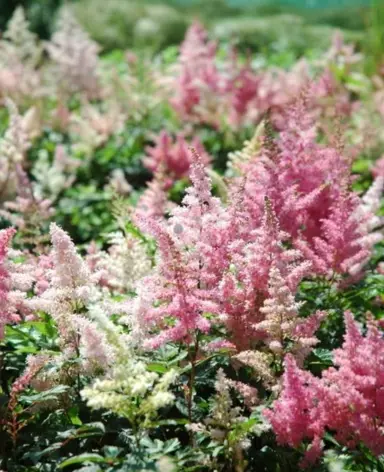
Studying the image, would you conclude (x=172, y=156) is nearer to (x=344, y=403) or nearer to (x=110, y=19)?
(x=344, y=403)

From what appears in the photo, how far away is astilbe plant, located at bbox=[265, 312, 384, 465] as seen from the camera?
102 inches

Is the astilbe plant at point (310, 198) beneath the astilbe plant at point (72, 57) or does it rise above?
beneath

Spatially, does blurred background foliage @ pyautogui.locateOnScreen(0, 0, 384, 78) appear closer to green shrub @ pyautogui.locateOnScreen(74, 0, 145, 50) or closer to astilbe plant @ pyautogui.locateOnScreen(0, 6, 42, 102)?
green shrub @ pyautogui.locateOnScreen(74, 0, 145, 50)

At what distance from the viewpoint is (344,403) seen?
2.59 meters

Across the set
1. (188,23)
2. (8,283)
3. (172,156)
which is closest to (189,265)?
(8,283)

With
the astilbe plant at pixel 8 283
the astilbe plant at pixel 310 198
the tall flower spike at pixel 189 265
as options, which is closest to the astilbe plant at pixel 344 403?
the tall flower spike at pixel 189 265

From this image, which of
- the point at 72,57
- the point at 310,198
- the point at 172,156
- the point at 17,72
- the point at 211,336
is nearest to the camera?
the point at 211,336

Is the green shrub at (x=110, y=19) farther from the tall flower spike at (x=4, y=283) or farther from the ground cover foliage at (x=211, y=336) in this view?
the tall flower spike at (x=4, y=283)

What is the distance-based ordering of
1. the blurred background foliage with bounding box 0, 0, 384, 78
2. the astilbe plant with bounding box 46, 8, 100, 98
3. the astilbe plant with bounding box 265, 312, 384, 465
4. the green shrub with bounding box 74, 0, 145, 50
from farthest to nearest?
1. the green shrub with bounding box 74, 0, 145, 50
2. the blurred background foliage with bounding box 0, 0, 384, 78
3. the astilbe plant with bounding box 46, 8, 100, 98
4. the astilbe plant with bounding box 265, 312, 384, 465

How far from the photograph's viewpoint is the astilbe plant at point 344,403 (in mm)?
2578

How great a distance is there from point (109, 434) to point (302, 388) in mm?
798

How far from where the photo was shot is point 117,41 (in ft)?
48.3

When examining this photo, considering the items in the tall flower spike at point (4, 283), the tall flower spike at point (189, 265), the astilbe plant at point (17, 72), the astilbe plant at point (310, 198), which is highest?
the astilbe plant at point (17, 72)

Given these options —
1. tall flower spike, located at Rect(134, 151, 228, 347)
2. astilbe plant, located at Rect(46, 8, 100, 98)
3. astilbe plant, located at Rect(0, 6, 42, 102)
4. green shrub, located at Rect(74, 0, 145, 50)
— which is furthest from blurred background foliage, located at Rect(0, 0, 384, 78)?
tall flower spike, located at Rect(134, 151, 228, 347)
